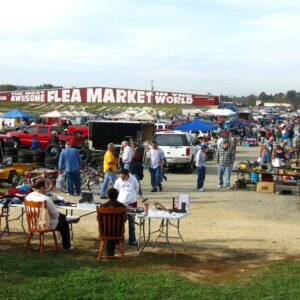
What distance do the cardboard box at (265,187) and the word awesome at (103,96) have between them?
59846 millimetres

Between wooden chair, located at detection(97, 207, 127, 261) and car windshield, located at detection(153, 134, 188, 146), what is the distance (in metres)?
15.9

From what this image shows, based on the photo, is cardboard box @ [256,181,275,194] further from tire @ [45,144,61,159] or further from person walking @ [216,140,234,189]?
tire @ [45,144,61,159]

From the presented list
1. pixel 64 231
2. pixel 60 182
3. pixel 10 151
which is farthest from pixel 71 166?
pixel 10 151

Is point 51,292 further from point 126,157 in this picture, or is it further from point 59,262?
point 126,157

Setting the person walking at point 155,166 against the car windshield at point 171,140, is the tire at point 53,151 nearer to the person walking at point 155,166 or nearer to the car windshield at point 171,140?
the car windshield at point 171,140

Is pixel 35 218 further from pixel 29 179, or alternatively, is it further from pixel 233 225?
pixel 29 179

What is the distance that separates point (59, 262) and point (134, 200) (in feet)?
7.09

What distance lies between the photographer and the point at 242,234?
35.9 ft

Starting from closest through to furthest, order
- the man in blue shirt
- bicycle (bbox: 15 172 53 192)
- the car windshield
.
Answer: the man in blue shirt
bicycle (bbox: 15 172 53 192)
the car windshield

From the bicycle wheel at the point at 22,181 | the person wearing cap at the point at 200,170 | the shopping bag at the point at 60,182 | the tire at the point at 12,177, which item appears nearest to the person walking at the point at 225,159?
the person wearing cap at the point at 200,170


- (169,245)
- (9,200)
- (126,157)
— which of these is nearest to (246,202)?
(126,157)

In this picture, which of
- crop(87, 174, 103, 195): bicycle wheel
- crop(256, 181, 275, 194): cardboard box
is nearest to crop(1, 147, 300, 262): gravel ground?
crop(256, 181, 275, 194): cardboard box

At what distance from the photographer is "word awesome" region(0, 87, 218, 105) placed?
7731 cm

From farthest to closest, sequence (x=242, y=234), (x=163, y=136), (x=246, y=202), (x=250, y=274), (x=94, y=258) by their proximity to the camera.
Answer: (x=163, y=136) < (x=246, y=202) < (x=242, y=234) < (x=94, y=258) < (x=250, y=274)
